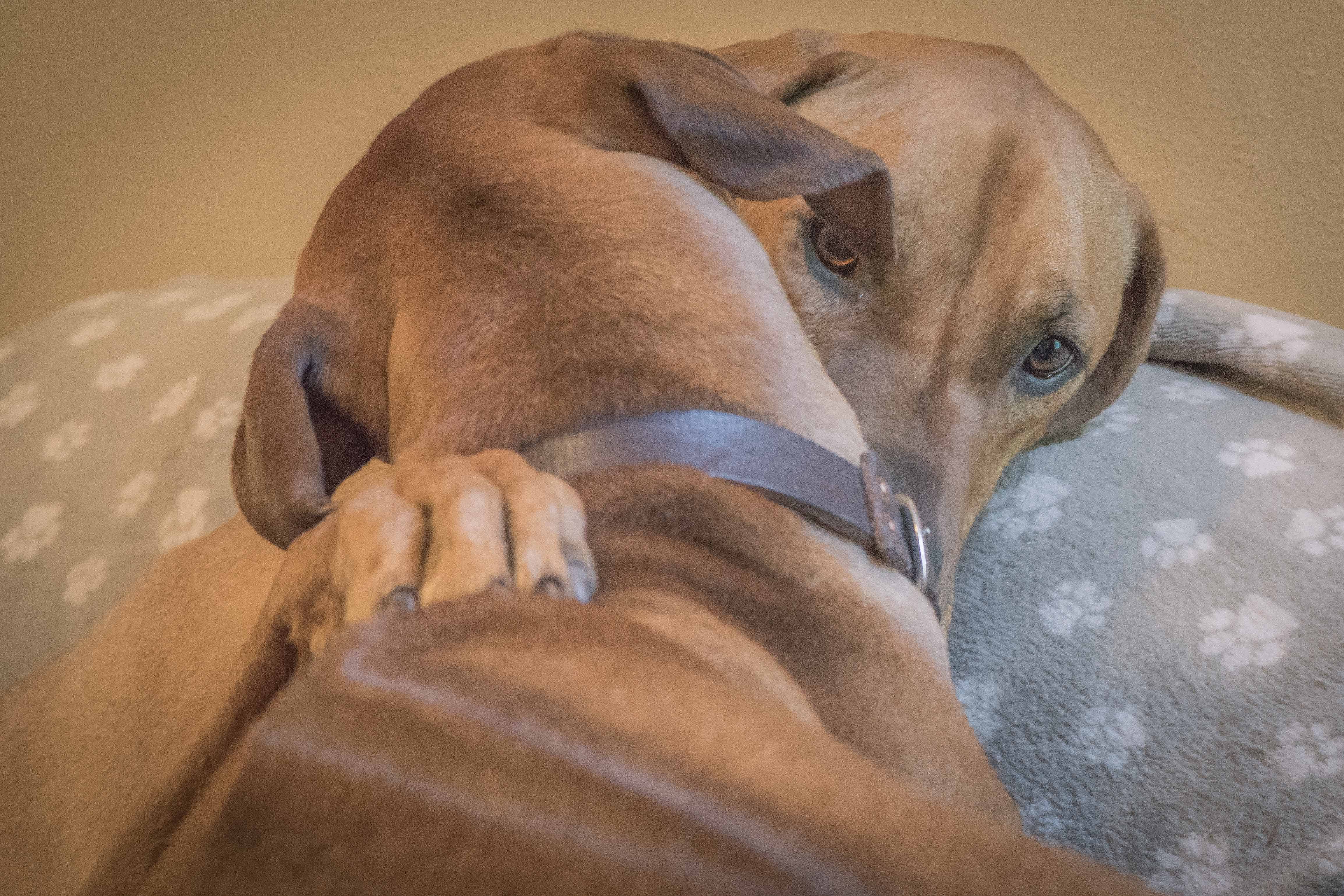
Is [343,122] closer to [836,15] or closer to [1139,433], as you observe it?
[836,15]

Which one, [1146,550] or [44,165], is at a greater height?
[44,165]

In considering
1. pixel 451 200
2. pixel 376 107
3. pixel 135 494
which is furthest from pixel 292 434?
pixel 376 107

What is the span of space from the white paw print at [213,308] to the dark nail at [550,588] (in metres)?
1.72

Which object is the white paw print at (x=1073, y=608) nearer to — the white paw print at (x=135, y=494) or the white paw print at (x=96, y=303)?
the white paw print at (x=135, y=494)

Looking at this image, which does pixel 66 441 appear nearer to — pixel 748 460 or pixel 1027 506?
pixel 748 460

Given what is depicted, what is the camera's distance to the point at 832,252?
1.23 metres

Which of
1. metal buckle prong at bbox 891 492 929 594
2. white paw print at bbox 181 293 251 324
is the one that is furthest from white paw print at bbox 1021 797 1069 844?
white paw print at bbox 181 293 251 324

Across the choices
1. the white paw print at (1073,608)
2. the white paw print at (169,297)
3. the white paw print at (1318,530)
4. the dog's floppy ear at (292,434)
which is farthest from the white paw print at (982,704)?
the white paw print at (169,297)

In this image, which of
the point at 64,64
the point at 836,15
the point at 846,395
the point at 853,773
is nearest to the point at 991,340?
the point at 846,395

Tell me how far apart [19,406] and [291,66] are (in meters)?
1.15

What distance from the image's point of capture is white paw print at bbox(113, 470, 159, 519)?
1706 millimetres

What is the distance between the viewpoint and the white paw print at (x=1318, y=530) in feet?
3.87

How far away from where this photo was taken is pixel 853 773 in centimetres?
41

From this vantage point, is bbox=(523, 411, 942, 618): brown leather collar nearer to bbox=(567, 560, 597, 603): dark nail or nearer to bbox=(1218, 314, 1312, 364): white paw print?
bbox=(567, 560, 597, 603): dark nail
